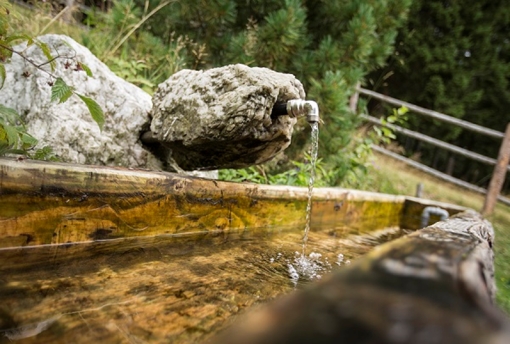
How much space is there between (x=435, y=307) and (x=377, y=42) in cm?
353

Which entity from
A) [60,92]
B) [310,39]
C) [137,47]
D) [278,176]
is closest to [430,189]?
[310,39]

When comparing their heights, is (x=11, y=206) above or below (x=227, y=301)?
above

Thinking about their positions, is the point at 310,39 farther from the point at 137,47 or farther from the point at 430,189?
the point at 430,189

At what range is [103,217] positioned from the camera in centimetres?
125

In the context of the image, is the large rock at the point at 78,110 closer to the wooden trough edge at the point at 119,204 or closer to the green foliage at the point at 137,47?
the wooden trough edge at the point at 119,204

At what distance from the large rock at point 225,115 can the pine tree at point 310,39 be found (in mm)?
1351

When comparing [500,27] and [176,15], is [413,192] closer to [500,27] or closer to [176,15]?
[176,15]

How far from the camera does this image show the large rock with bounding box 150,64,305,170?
1509 millimetres

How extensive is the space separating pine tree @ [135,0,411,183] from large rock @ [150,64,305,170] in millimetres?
1351

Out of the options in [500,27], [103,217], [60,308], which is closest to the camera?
[60,308]

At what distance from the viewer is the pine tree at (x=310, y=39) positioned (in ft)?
9.82

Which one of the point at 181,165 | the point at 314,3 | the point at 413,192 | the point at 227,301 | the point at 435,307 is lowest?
the point at 413,192

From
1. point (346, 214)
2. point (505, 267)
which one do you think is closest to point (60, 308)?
point (346, 214)

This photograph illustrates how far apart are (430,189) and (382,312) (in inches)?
215
